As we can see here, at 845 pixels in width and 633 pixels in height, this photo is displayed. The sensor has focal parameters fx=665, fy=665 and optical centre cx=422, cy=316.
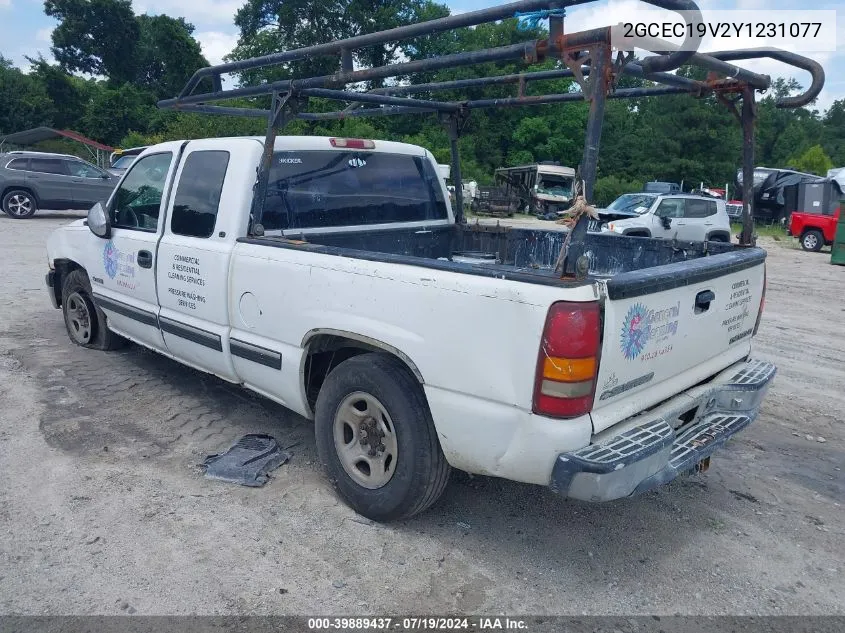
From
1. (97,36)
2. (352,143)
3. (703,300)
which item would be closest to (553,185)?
(352,143)

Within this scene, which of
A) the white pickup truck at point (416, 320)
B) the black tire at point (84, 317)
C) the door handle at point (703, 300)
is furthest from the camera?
the black tire at point (84, 317)

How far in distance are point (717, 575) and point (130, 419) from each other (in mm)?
3704

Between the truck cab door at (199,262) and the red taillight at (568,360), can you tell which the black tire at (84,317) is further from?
the red taillight at (568,360)

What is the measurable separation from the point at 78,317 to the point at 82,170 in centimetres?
1331

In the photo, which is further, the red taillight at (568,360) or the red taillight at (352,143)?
the red taillight at (352,143)

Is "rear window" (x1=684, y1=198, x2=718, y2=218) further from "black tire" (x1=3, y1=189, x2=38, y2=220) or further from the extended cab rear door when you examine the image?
"black tire" (x1=3, y1=189, x2=38, y2=220)

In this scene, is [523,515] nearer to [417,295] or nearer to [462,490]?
[462,490]

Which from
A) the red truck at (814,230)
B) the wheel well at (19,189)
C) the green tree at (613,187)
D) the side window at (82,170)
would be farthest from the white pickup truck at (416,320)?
the green tree at (613,187)

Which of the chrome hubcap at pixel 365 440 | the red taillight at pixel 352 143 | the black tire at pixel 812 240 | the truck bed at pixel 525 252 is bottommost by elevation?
the black tire at pixel 812 240

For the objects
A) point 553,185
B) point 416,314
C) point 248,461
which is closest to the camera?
point 416,314

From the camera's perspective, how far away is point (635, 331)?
9.14 ft

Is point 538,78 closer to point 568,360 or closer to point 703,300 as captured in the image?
point 703,300

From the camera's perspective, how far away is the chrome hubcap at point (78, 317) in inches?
230

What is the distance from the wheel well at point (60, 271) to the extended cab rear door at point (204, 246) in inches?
74.3
